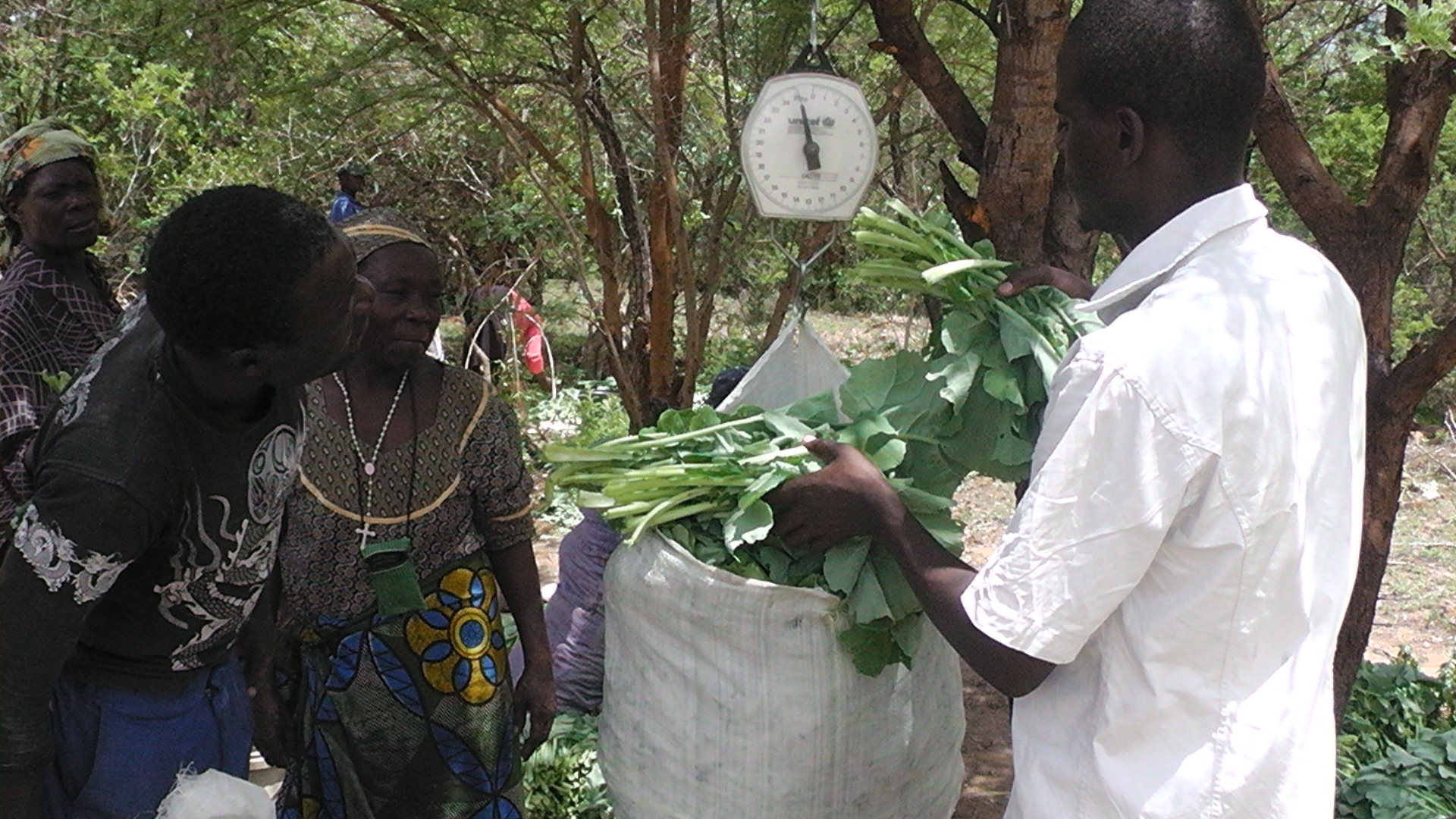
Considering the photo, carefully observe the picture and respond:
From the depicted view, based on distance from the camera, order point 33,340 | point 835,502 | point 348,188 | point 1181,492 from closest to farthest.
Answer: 1. point 1181,492
2. point 835,502
3. point 33,340
4. point 348,188

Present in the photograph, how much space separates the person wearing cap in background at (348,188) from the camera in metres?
6.76

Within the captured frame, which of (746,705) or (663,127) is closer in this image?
(746,705)

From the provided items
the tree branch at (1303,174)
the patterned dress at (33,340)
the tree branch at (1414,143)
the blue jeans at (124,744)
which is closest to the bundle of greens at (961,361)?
the blue jeans at (124,744)

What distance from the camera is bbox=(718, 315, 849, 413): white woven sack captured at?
2617 millimetres

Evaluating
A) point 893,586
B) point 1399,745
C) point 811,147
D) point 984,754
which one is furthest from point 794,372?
point 1399,745

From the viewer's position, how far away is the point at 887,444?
1876mm

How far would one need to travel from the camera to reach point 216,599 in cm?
182

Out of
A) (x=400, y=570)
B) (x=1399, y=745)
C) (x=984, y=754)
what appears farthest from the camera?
(x=984, y=754)

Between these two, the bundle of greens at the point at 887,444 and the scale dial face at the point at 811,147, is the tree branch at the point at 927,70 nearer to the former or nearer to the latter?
the scale dial face at the point at 811,147

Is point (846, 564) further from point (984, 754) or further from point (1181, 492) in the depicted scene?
point (984, 754)

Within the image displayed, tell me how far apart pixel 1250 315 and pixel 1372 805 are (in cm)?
255

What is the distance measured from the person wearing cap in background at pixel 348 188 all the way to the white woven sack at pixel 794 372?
15.3ft

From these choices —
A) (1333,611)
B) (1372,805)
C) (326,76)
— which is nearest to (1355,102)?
(1372,805)

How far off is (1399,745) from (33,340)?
4008 mm
